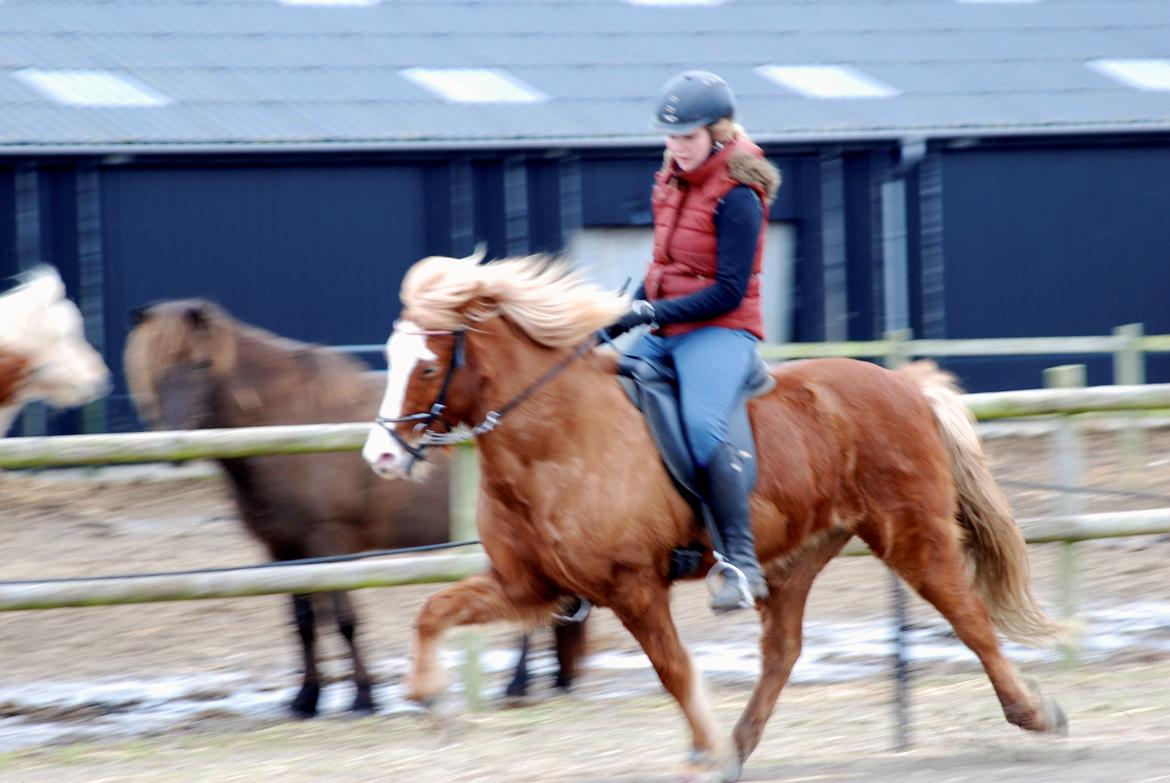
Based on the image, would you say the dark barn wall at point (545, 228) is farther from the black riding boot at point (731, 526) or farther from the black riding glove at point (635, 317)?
the black riding boot at point (731, 526)

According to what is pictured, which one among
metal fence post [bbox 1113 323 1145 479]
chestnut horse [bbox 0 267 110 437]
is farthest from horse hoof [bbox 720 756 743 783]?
metal fence post [bbox 1113 323 1145 479]

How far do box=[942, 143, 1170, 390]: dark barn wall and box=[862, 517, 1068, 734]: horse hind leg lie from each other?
489 inches

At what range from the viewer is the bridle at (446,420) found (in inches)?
194

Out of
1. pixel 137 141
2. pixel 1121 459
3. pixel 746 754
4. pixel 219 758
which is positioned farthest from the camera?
pixel 137 141

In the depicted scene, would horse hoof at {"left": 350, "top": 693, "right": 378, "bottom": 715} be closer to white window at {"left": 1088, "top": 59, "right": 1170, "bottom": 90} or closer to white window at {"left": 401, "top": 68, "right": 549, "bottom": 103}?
white window at {"left": 401, "top": 68, "right": 549, "bottom": 103}

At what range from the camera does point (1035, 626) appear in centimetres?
604

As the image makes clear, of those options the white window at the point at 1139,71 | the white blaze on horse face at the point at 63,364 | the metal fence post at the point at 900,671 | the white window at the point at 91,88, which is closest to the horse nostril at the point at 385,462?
the metal fence post at the point at 900,671

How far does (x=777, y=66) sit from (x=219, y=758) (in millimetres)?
14206

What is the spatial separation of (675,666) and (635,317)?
117cm

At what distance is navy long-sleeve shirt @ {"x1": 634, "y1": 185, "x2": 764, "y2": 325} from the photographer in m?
5.32

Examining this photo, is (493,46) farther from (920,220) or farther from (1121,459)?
(1121,459)

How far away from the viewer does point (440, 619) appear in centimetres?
520

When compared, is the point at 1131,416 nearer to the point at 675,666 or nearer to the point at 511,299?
the point at 675,666

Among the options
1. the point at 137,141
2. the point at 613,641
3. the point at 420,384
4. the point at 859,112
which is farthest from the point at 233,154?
the point at 420,384
